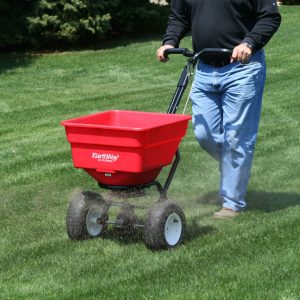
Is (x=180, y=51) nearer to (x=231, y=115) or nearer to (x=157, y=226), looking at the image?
(x=231, y=115)

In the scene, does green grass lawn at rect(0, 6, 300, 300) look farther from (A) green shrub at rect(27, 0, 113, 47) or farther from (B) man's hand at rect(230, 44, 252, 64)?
(A) green shrub at rect(27, 0, 113, 47)

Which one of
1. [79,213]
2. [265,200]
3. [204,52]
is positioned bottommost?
[265,200]

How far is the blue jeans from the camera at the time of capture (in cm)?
643

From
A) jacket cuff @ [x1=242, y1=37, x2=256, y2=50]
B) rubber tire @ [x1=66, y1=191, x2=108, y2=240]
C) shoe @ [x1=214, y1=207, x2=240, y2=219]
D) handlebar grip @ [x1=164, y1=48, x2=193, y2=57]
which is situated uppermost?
jacket cuff @ [x1=242, y1=37, x2=256, y2=50]

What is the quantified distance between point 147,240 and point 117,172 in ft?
1.56

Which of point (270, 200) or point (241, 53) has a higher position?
point (241, 53)

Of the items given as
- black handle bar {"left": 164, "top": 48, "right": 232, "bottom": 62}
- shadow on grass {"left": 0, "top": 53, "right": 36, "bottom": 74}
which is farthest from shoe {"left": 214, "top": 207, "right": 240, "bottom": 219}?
shadow on grass {"left": 0, "top": 53, "right": 36, "bottom": 74}

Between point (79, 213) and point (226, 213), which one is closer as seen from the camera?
point (79, 213)

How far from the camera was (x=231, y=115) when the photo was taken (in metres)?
6.48

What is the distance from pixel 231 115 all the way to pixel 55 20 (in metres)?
11.2

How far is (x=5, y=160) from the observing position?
921 cm

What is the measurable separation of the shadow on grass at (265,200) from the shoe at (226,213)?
0.27 metres

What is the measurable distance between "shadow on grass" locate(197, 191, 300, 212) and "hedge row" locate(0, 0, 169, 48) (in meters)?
10.3

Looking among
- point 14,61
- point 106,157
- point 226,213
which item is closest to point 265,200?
point 226,213
